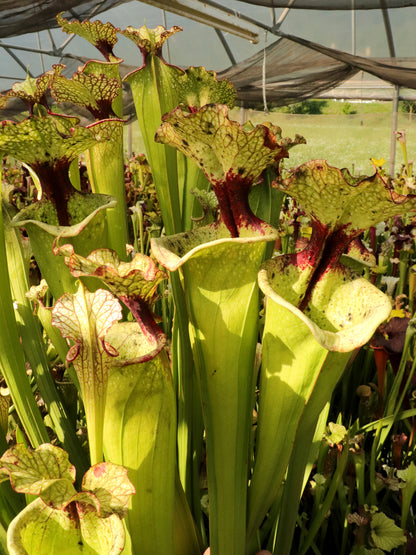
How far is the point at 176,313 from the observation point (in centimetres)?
71

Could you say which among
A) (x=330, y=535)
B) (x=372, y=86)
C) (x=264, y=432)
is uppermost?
(x=372, y=86)

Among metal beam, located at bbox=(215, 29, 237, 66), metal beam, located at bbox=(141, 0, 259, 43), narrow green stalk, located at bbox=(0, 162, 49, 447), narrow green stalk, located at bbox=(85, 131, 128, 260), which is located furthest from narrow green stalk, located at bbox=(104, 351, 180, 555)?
metal beam, located at bbox=(215, 29, 237, 66)

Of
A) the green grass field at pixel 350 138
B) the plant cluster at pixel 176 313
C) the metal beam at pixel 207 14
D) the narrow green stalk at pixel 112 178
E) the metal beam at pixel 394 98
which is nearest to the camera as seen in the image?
the plant cluster at pixel 176 313

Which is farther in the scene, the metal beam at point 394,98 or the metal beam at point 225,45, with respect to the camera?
the metal beam at point 225,45

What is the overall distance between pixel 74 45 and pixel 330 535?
467 inches

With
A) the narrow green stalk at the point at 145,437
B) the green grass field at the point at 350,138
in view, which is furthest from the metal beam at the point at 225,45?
the narrow green stalk at the point at 145,437

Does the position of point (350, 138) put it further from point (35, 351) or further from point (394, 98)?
point (35, 351)

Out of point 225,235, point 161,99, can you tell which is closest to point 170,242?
point 225,235

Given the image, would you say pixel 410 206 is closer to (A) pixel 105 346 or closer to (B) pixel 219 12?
(A) pixel 105 346

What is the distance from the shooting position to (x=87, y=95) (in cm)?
70

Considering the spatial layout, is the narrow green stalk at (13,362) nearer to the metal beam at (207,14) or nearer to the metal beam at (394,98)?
the metal beam at (207,14)

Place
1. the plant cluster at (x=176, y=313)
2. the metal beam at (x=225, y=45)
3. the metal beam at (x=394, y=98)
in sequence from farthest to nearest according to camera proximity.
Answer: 1. the metal beam at (x=225, y=45)
2. the metal beam at (x=394, y=98)
3. the plant cluster at (x=176, y=313)

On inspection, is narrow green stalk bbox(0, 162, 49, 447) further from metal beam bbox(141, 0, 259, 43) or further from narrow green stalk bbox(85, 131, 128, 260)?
metal beam bbox(141, 0, 259, 43)

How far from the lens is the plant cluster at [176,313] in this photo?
0.47 metres
